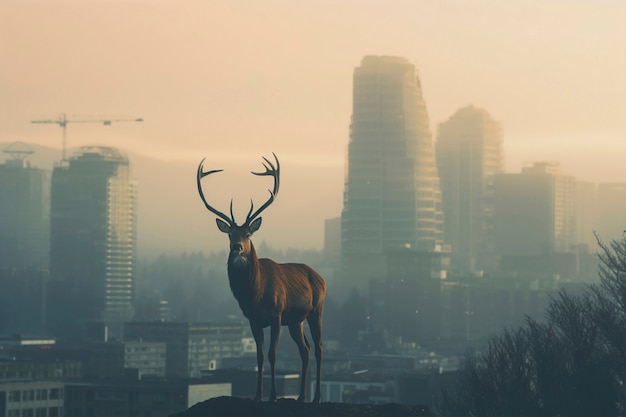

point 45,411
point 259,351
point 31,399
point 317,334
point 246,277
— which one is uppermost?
point 246,277

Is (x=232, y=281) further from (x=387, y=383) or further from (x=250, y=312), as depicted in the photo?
(x=387, y=383)

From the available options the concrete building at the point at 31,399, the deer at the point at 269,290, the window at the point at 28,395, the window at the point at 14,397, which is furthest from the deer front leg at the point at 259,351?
the window at the point at 28,395

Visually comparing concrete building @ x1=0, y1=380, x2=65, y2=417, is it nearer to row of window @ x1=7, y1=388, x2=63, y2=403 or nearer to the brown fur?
row of window @ x1=7, y1=388, x2=63, y2=403

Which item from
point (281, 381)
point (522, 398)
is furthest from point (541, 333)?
point (281, 381)

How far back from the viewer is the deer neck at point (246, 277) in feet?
124

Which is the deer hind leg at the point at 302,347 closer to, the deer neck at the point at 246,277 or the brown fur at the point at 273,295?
the brown fur at the point at 273,295

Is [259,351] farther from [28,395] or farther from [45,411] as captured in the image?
[28,395]

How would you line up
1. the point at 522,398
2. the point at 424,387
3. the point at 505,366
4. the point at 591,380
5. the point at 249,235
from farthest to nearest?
the point at 424,387, the point at 505,366, the point at 522,398, the point at 591,380, the point at 249,235

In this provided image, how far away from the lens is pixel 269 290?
126 feet

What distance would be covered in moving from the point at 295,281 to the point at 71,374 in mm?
128727

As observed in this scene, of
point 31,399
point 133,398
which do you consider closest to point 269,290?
point 133,398

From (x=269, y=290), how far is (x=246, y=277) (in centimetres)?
69

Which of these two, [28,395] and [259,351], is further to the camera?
[28,395]

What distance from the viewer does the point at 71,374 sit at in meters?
166
